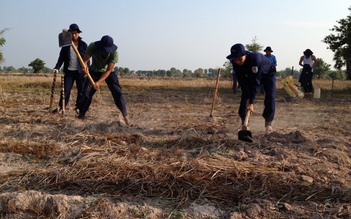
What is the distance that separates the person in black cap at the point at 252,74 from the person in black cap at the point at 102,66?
1.85 m

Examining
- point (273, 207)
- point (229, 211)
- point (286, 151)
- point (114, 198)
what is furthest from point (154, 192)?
point (286, 151)

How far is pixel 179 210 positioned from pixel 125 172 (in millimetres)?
799

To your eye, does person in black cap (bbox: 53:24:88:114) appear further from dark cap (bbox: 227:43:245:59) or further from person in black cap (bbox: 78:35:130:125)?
dark cap (bbox: 227:43:245:59)

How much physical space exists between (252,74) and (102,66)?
94.5 inches

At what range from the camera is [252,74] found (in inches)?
198

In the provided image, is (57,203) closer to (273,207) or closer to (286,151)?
(273,207)

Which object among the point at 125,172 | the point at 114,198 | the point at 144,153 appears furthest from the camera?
the point at 144,153

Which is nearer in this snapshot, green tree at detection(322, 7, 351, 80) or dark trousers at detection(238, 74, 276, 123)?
dark trousers at detection(238, 74, 276, 123)

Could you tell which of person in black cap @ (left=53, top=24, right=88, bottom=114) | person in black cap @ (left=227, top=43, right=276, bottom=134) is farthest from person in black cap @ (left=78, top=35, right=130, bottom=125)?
person in black cap @ (left=227, top=43, right=276, bottom=134)

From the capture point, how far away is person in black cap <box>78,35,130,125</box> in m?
5.59

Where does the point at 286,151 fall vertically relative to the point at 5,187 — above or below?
above

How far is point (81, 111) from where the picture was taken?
6297mm

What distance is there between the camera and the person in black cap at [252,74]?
4727mm

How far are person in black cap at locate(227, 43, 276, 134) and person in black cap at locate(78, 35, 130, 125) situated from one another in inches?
72.8
